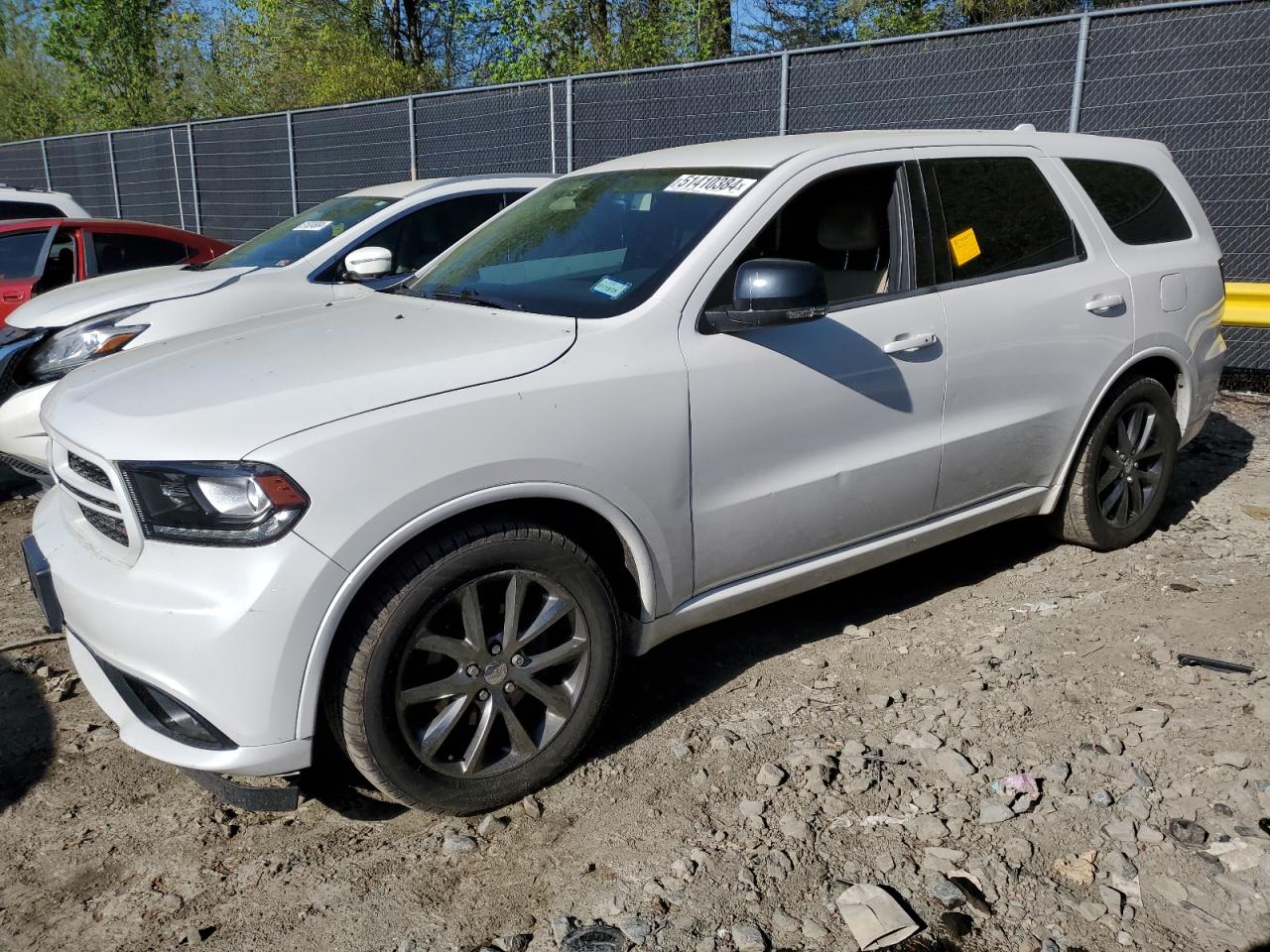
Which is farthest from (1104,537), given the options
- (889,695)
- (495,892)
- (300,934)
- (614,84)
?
(614,84)

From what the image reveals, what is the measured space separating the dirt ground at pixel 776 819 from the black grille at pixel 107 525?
2.75 ft

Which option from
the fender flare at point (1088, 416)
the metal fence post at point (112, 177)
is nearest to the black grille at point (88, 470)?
the fender flare at point (1088, 416)

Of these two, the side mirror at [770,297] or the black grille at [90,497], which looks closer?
the black grille at [90,497]

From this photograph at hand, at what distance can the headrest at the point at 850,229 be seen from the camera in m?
3.91

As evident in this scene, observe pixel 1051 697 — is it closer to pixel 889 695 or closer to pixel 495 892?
pixel 889 695

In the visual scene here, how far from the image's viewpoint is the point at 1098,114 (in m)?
8.38

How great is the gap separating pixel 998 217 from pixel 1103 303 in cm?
61

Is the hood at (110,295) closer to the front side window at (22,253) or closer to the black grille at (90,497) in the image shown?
the front side window at (22,253)

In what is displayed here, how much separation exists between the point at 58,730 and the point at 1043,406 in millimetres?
3745

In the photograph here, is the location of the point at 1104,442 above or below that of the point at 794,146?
below

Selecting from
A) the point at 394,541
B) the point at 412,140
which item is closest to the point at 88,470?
the point at 394,541

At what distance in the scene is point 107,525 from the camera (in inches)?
114

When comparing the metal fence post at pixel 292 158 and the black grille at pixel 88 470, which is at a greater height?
the metal fence post at pixel 292 158

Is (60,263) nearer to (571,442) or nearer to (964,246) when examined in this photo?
(571,442)
